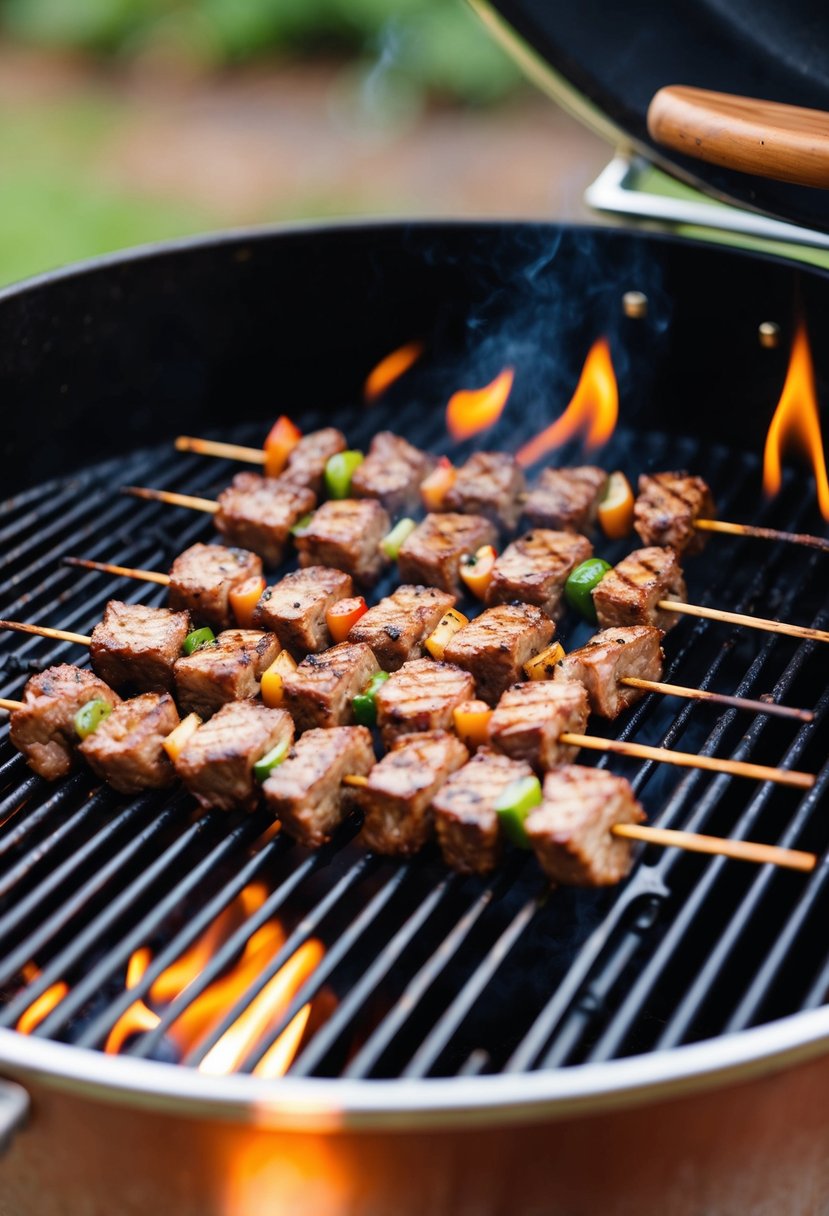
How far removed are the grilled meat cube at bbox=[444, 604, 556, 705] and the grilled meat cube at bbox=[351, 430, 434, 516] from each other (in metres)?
0.83

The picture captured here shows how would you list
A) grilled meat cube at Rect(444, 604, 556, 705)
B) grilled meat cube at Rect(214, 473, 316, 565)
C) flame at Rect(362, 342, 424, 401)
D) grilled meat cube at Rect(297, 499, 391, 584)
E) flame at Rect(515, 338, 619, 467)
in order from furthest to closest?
1. flame at Rect(362, 342, 424, 401)
2. flame at Rect(515, 338, 619, 467)
3. grilled meat cube at Rect(214, 473, 316, 565)
4. grilled meat cube at Rect(297, 499, 391, 584)
5. grilled meat cube at Rect(444, 604, 556, 705)

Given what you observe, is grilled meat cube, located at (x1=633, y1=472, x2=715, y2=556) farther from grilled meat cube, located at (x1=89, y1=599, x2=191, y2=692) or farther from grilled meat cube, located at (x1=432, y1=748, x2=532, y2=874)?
grilled meat cube, located at (x1=89, y1=599, x2=191, y2=692)

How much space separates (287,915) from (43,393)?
2.16 m

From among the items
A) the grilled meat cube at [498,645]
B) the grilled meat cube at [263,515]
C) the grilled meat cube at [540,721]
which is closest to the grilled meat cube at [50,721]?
the grilled meat cube at [263,515]

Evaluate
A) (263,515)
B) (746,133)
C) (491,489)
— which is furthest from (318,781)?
(746,133)

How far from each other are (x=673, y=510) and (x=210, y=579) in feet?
4.77

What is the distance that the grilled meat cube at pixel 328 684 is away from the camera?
3334 mm

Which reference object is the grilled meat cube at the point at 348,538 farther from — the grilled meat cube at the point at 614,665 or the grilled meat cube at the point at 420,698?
the grilled meat cube at the point at 614,665

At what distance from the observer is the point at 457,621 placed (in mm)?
3652

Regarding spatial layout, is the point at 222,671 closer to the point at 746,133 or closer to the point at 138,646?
the point at 138,646

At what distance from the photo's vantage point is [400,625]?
140 inches

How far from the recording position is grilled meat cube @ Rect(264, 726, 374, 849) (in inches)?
119

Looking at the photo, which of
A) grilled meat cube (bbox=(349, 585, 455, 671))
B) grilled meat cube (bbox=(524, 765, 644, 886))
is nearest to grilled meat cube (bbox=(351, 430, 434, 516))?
grilled meat cube (bbox=(349, 585, 455, 671))

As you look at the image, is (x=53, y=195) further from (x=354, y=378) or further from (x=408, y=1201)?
(x=408, y=1201)
